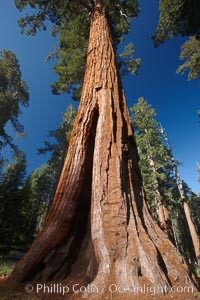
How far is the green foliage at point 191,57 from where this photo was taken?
35.3ft

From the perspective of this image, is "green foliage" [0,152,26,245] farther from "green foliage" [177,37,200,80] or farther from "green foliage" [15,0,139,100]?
"green foliage" [177,37,200,80]

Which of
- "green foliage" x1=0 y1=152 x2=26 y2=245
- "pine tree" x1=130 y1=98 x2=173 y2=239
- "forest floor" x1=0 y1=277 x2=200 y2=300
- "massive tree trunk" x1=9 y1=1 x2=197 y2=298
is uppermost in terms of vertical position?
"pine tree" x1=130 y1=98 x2=173 y2=239

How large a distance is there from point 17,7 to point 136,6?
5.71m

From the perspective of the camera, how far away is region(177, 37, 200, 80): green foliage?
10766 mm

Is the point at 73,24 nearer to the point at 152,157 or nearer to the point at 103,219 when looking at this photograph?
the point at 103,219

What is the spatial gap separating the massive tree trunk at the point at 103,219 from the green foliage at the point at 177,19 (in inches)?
233

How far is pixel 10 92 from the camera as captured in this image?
1672 cm

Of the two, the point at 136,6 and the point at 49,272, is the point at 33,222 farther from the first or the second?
the point at 136,6

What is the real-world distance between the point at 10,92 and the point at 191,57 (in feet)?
49.7

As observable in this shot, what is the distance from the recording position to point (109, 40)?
17.9 ft

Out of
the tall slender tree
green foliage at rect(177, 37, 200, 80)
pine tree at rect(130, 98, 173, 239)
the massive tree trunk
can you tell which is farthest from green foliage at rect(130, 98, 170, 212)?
the massive tree trunk

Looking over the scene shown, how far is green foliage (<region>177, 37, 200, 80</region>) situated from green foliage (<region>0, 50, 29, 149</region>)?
13.8m

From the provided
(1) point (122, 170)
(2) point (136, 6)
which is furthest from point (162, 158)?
(1) point (122, 170)

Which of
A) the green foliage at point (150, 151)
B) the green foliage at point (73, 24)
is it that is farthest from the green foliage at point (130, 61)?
the green foliage at point (150, 151)
